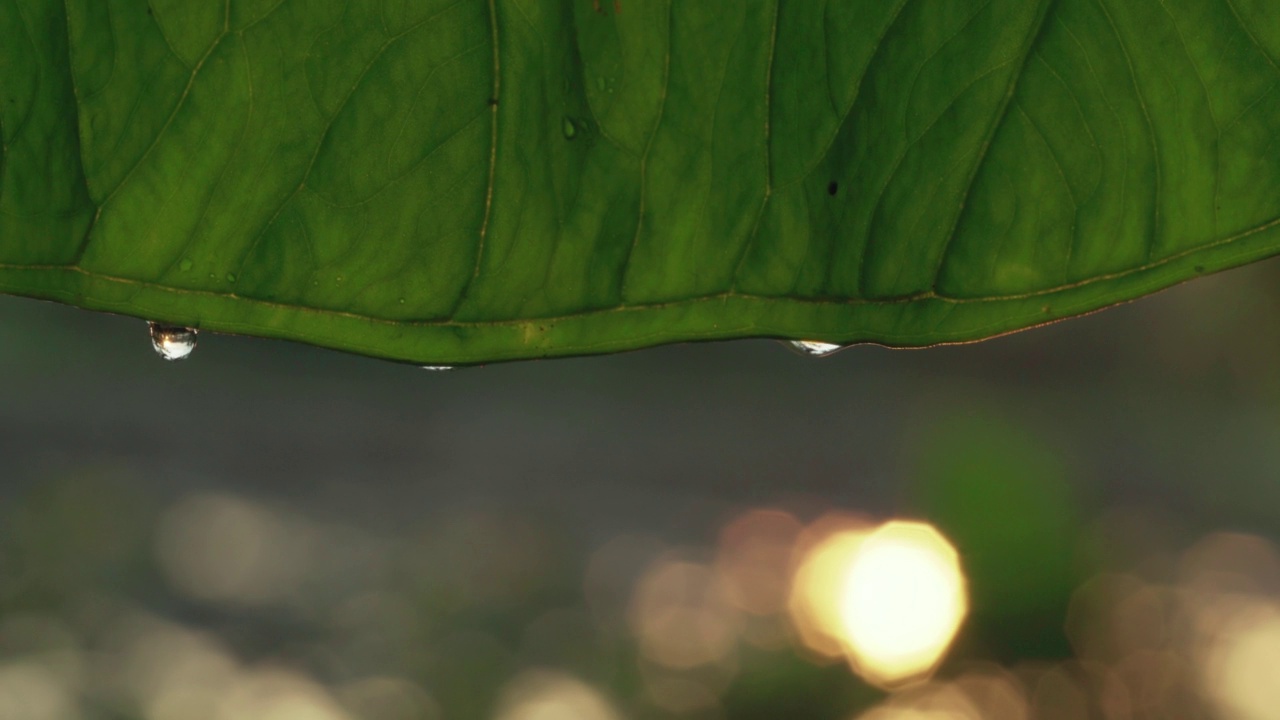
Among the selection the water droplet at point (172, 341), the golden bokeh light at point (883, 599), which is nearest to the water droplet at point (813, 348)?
the water droplet at point (172, 341)

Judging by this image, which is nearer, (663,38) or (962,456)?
(663,38)

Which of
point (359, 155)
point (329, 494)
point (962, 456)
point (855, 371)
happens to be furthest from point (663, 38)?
point (855, 371)

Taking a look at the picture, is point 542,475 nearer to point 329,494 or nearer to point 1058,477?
point 329,494

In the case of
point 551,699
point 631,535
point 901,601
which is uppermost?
Result: point 631,535

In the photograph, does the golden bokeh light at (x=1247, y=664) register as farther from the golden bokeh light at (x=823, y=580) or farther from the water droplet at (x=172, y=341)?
the water droplet at (x=172, y=341)

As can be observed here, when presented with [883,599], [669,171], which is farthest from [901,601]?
[669,171]

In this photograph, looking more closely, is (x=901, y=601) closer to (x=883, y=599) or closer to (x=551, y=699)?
(x=883, y=599)

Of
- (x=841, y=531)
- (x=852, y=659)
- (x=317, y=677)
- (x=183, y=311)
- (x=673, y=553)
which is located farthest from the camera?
(x=841, y=531)
